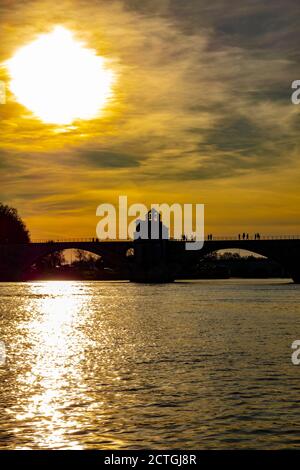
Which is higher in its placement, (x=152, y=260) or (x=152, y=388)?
(x=152, y=260)

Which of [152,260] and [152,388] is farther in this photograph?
[152,260]

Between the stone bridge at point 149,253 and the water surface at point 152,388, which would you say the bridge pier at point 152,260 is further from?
the water surface at point 152,388

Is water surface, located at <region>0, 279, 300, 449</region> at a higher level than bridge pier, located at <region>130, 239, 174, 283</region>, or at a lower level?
lower

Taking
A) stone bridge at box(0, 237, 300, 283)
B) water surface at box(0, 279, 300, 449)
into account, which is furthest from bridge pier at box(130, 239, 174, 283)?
water surface at box(0, 279, 300, 449)

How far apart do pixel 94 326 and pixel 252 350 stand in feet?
68.4

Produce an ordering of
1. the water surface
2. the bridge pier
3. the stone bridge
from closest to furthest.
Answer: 1. the water surface
2. the stone bridge
3. the bridge pier

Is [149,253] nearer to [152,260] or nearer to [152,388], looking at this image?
[152,260]

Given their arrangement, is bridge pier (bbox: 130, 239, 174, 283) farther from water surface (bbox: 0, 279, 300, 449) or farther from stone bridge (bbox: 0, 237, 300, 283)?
water surface (bbox: 0, 279, 300, 449)

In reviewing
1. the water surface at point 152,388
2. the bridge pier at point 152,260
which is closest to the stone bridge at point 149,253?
the bridge pier at point 152,260

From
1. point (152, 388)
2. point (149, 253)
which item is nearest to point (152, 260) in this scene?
point (149, 253)

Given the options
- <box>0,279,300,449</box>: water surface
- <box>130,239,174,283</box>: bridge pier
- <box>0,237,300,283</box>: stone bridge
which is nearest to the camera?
<box>0,279,300,449</box>: water surface

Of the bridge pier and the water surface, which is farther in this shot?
the bridge pier
